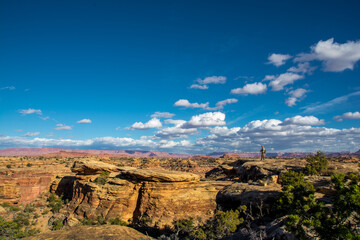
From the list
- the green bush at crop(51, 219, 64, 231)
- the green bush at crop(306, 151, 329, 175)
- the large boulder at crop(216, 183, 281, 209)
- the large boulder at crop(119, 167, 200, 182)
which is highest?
the green bush at crop(306, 151, 329, 175)

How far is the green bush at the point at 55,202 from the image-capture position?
31.5m

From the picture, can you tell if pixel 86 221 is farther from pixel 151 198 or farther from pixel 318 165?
pixel 318 165

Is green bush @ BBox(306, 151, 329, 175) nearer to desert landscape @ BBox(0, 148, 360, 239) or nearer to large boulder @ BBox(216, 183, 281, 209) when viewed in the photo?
desert landscape @ BBox(0, 148, 360, 239)

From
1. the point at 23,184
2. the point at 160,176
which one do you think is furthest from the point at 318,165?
the point at 23,184

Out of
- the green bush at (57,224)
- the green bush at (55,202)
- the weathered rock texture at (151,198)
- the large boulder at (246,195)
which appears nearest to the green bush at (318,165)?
the large boulder at (246,195)

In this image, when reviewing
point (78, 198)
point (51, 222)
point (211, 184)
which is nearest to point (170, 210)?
point (211, 184)

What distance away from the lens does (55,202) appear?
33.4m

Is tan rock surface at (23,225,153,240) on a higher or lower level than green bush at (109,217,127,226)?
higher

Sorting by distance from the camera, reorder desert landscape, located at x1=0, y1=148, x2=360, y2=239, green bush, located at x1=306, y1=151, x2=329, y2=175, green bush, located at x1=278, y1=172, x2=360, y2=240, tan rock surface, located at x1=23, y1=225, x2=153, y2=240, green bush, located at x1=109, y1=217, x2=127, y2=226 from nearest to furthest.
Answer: green bush, located at x1=278, y1=172, x2=360, y2=240 → tan rock surface, located at x1=23, y1=225, x2=153, y2=240 → desert landscape, located at x1=0, y1=148, x2=360, y2=239 → green bush, located at x1=109, y1=217, x2=127, y2=226 → green bush, located at x1=306, y1=151, x2=329, y2=175

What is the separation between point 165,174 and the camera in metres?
26.5

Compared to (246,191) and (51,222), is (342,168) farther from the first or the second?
(51,222)

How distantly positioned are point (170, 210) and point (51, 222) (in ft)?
56.1

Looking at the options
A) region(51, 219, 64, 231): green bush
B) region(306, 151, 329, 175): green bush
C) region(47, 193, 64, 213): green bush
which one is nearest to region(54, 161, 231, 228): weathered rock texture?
region(51, 219, 64, 231): green bush

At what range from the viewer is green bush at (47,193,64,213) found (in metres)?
31.5
